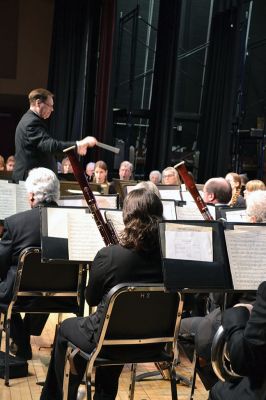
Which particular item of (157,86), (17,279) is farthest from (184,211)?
(157,86)

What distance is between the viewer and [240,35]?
36.9ft

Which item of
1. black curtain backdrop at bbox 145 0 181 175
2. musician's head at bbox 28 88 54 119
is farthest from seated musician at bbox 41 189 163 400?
black curtain backdrop at bbox 145 0 181 175

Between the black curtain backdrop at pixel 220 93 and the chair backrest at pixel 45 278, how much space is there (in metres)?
7.33

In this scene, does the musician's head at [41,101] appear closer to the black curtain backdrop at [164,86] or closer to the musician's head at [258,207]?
the musician's head at [258,207]

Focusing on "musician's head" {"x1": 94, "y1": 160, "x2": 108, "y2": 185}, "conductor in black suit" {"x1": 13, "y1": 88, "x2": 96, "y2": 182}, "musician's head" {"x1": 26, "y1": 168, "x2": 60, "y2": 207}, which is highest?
"conductor in black suit" {"x1": 13, "y1": 88, "x2": 96, "y2": 182}

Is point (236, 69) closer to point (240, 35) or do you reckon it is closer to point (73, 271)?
point (240, 35)

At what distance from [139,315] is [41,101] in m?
2.91

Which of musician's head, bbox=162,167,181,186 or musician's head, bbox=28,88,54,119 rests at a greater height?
musician's head, bbox=28,88,54,119

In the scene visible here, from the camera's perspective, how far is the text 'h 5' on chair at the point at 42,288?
3.71 m

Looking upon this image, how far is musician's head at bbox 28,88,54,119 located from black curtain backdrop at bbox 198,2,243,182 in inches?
231

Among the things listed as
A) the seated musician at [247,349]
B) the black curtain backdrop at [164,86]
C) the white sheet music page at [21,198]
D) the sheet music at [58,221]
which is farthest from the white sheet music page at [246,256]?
the black curtain backdrop at [164,86]

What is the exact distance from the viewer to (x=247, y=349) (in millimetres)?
2117

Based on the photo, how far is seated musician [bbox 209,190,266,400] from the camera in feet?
6.84

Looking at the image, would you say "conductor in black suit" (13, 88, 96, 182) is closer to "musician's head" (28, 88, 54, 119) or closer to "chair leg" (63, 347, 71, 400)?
"musician's head" (28, 88, 54, 119)
